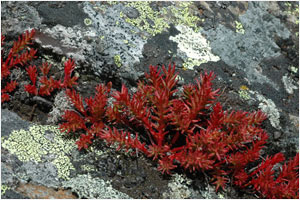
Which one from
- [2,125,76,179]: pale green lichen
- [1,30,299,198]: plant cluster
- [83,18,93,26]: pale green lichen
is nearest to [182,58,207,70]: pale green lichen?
[1,30,299,198]: plant cluster

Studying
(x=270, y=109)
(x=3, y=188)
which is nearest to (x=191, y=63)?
(x=270, y=109)

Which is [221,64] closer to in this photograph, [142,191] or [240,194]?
[240,194]

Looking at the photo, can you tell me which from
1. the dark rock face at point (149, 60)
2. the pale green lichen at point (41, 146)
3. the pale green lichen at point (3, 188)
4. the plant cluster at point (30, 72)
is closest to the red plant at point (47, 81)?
the plant cluster at point (30, 72)

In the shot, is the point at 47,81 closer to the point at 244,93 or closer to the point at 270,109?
the point at 244,93

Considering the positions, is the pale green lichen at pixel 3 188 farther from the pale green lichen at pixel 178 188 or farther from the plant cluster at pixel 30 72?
the pale green lichen at pixel 178 188

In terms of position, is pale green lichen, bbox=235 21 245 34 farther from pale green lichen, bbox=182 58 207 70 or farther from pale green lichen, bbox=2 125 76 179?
pale green lichen, bbox=2 125 76 179

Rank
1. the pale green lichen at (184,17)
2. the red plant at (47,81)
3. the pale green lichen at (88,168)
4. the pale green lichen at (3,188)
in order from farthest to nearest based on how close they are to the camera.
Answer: the pale green lichen at (184,17)
the red plant at (47,81)
the pale green lichen at (88,168)
the pale green lichen at (3,188)
